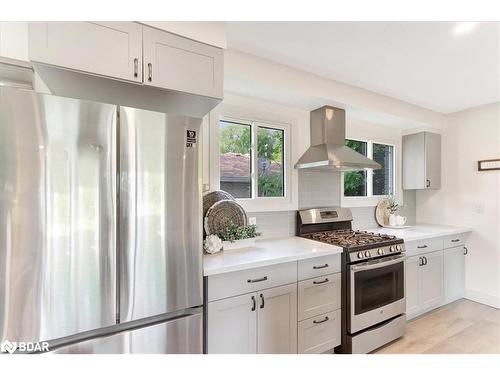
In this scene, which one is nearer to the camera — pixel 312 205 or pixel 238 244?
pixel 238 244

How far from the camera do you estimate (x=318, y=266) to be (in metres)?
1.92

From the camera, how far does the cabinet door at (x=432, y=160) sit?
3.33 meters

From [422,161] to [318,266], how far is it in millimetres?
2474

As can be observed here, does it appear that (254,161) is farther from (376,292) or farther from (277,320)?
(376,292)

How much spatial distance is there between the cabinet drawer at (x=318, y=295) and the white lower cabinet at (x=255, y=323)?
0.24 ft

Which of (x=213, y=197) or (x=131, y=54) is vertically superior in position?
(x=131, y=54)

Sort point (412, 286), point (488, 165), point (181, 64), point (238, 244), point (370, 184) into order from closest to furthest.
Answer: point (181, 64) < point (238, 244) < point (412, 286) < point (488, 165) < point (370, 184)

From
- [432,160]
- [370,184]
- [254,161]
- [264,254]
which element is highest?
[432,160]

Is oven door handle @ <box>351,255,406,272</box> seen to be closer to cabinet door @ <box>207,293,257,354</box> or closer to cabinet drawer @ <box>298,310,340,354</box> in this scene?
cabinet drawer @ <box>298,310,340,354</box>

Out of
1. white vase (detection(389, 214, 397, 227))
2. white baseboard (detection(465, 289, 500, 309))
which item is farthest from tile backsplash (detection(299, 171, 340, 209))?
white baseboard (detection(465, 289, 500, 309))

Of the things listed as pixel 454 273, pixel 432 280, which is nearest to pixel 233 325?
pixel 432 280

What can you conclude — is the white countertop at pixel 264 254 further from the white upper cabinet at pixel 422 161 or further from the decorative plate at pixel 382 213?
the white upper cabinet at pixel 422 161

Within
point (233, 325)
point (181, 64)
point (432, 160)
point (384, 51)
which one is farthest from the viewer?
point (432, 160)
